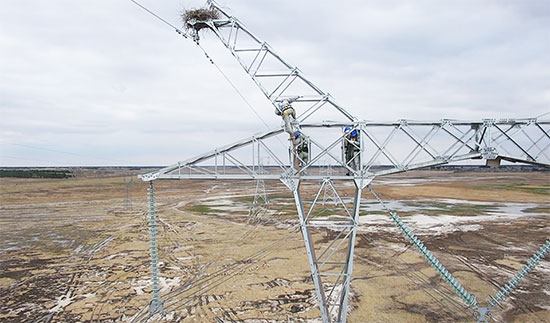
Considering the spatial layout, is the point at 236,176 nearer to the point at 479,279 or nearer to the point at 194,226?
the point at 479,279

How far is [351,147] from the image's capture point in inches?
459

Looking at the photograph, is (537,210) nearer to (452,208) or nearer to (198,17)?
(452,208)

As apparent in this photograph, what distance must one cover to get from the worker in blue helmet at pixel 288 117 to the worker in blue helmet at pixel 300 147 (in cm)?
25

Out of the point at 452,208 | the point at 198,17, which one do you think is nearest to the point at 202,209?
the point at 452,208

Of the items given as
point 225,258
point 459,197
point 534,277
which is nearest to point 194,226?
point 225,258

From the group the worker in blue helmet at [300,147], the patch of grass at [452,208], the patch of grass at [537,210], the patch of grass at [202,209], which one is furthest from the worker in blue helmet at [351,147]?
the patch of grass at [537,210]

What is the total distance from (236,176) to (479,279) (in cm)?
1460

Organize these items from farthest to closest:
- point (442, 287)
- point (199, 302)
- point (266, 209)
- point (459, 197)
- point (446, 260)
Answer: point (459, 197) < point (266, 209) < point (446, 260) < point (442, 287) < point (199, 302)

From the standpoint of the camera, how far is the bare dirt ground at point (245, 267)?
14.2 meters

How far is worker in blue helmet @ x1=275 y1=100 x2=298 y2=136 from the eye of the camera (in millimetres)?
10617

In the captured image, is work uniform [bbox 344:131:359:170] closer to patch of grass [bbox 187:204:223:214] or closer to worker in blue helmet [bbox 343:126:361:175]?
worker in blue helmet [bbox 343:126:361:175]

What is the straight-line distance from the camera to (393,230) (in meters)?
28.3

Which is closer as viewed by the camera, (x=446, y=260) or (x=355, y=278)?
(x=355, y=278)

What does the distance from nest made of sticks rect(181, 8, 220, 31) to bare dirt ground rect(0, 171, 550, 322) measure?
11243mm
